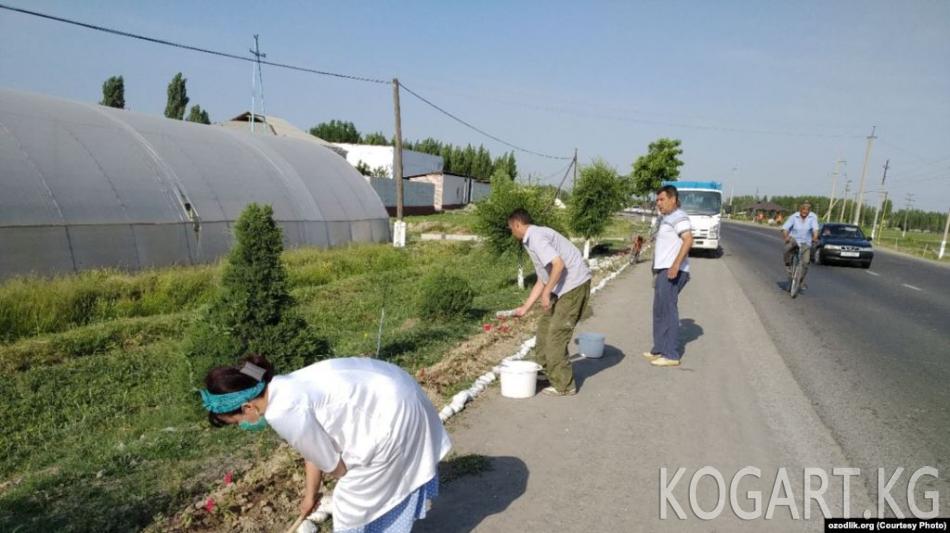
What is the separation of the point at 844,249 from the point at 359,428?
21.9 metres

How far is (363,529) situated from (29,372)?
612 cm

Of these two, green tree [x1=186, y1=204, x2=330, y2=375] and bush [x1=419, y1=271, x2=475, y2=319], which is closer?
green tree [x1=186, y1=204, x2=330, y2=375]

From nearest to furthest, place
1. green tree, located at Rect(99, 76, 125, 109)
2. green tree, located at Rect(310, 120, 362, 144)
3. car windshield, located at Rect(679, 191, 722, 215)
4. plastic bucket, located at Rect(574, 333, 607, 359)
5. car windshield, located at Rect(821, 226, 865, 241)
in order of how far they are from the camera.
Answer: plastic bucket, located at Rect(574, 333, 607, 359) < car windshield, located at Rect(821, 226, 865, 241) < car windshield, located at Rect(679, 191, 722, 215) < green tree, located at Rect(99, 76, 125, 109) < green tree, located at Rect(310, 120, 362, 144)

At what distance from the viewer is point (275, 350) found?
577 centimetres

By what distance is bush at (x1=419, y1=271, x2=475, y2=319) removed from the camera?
379 inches

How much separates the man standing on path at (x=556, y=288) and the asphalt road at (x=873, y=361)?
2306 mm

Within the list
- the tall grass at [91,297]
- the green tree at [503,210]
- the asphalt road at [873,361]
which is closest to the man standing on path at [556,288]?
the asphalt road at [873,361]

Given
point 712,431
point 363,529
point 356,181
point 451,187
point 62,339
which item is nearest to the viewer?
point 363,529

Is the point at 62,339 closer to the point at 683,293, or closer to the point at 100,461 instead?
the point at 100,461

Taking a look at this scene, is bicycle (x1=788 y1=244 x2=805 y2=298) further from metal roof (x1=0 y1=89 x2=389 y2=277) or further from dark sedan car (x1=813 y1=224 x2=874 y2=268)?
metal roof (x1=0 y1=89 x2=389 y2=277)

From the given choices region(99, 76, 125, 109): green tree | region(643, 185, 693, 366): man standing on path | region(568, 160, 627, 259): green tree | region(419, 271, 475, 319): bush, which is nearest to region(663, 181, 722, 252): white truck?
region(568, 160, 627, 259): green tree

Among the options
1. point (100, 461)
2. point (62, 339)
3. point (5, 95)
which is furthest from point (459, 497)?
point (5, 95)

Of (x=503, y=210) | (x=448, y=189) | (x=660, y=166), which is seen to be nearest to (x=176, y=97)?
(x=448, y=189)

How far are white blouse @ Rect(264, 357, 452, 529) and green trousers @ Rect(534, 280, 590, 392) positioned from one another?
10.0 ft
